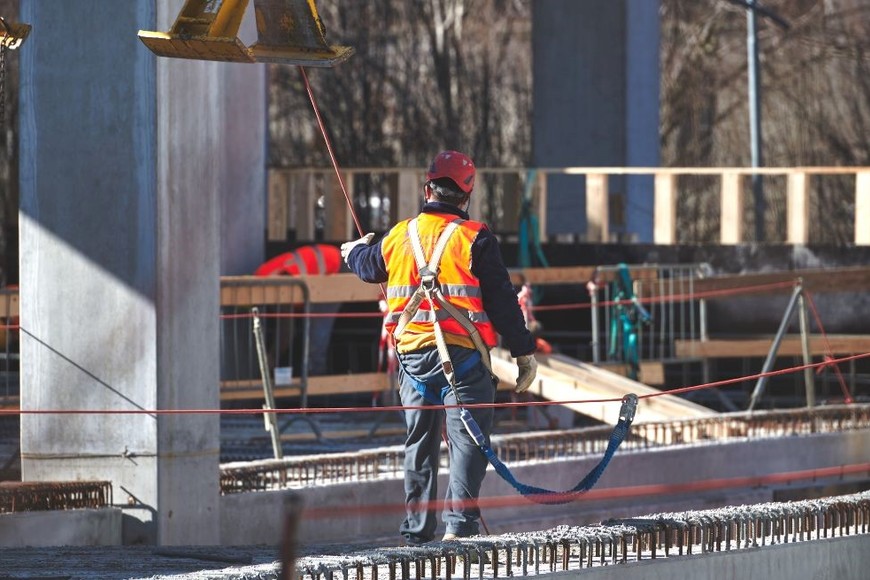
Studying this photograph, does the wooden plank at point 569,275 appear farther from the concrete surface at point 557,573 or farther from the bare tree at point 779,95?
the bare tree at point 779,95

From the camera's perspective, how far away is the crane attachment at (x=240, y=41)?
30.2ft

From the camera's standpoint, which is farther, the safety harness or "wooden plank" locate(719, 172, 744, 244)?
"wooden plank" locate(719, 172, 744, 244)

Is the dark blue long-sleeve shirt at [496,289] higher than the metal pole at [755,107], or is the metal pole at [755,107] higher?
the metal pole at [755,107]

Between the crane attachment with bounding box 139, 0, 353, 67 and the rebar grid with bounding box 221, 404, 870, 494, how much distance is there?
3.02 meters

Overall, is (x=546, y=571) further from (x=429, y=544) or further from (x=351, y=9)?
(x=351, y=9)

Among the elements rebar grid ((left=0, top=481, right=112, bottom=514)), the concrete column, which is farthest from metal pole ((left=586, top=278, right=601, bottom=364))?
rebar grid ((left=0, top=481, right=112, bottom=514))

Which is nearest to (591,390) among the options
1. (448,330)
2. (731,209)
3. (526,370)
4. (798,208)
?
(526,370)

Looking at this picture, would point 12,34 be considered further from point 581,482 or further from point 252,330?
point 252,330

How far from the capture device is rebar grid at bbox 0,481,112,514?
33.3ft

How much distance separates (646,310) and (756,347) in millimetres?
1207

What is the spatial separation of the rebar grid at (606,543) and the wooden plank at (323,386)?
268 inches

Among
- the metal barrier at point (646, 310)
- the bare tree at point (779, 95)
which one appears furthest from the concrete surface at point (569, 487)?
the bare tree at point (779, 95)

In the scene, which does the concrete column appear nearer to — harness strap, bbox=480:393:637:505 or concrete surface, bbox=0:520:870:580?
concrete surface, bbox=0:520:870:580

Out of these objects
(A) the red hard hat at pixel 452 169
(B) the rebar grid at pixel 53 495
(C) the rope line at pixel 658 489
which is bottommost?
(C) the rope line at pixel 658 489
